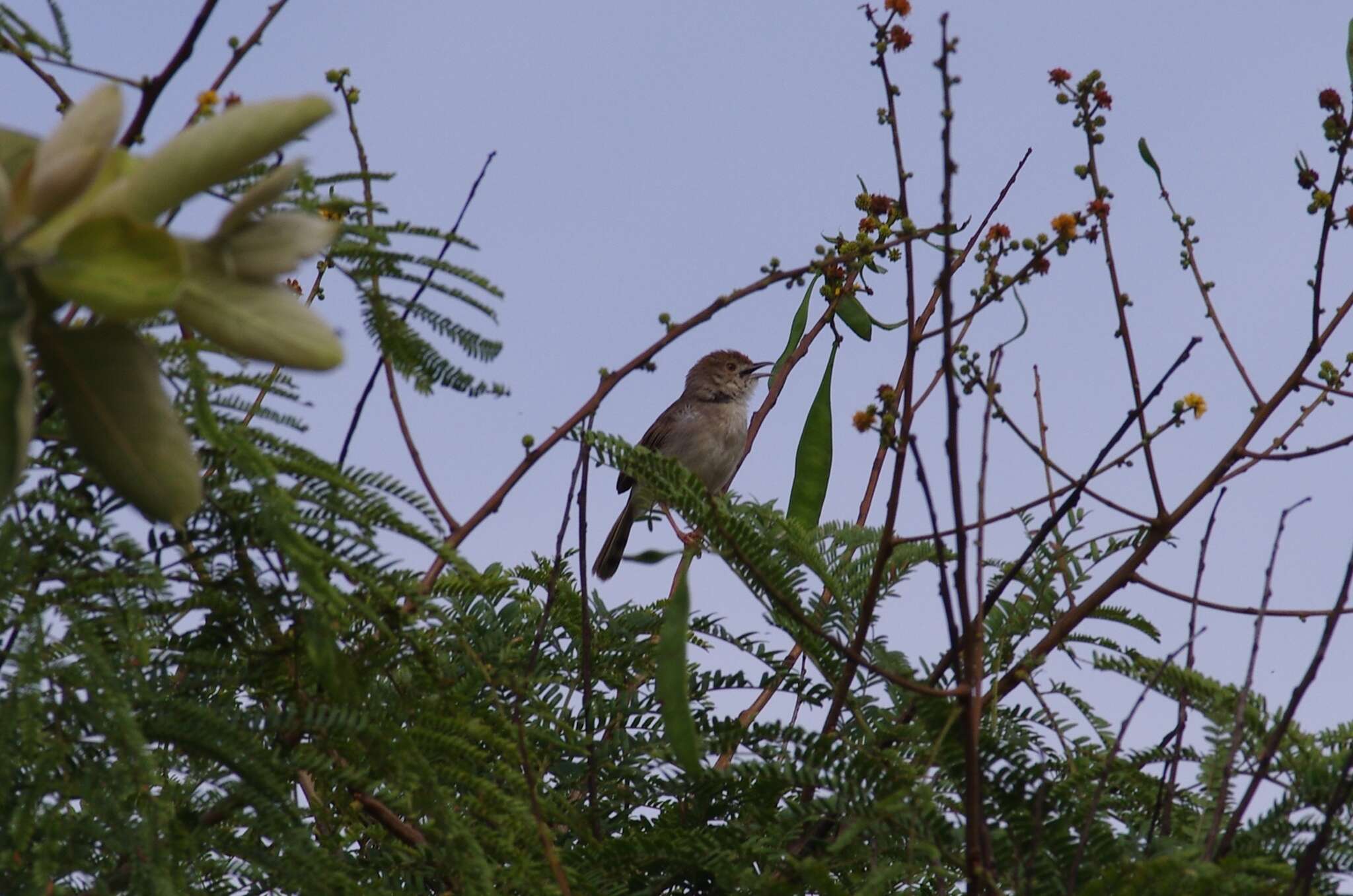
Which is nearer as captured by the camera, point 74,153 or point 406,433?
point 74,153

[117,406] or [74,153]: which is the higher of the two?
[74,153]

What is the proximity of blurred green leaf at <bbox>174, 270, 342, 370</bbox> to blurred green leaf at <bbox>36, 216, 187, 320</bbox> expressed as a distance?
3.0 inches

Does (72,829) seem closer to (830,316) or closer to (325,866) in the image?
(325,866)

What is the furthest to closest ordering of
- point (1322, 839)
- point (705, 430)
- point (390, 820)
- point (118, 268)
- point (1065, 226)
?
point (705, 430), point (1065, 226), point (390, 820), point (1322, 839), point (118, 268)

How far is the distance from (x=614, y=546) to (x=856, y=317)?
554 cm

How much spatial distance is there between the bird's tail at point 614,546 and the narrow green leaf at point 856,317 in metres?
5.03

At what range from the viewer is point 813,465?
12.5 ft

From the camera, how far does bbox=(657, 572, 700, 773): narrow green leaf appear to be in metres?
2.04

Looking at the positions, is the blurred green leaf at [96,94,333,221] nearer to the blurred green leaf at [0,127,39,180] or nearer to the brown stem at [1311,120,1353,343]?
the blurred green leaf at [0,127,39,180]

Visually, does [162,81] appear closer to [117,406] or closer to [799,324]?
[117,406]

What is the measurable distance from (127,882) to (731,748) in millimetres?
1191

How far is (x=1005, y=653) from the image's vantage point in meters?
3.09

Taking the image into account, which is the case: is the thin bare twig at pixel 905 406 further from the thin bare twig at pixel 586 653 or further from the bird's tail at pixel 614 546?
the bird's tail at pixel 614 546

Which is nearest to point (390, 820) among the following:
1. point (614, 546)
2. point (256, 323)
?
point (256, 323)
